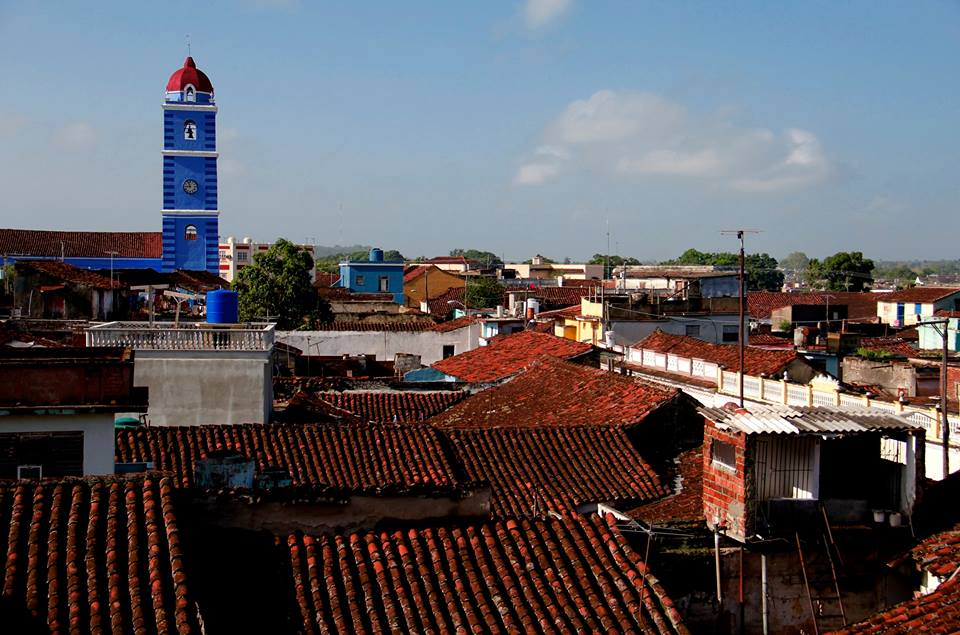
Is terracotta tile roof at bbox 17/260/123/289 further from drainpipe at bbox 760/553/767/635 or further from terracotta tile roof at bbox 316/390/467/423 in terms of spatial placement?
drainpipe at bbox 760/553/767/635

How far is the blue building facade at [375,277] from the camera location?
67562 mm

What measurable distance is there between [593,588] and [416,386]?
15539 mm

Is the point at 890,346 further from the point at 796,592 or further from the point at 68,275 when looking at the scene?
the point at 796,592

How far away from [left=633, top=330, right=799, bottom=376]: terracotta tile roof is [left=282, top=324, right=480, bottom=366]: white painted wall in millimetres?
Result: 9337

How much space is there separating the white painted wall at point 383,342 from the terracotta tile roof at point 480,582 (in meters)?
24.7

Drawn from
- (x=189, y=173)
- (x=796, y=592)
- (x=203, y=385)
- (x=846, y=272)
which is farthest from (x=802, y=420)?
(x=846, y=272)

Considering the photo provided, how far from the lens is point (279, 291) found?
41.3 m

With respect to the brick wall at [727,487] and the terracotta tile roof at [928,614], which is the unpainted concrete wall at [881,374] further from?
the terracotta tile roof at [928,614]

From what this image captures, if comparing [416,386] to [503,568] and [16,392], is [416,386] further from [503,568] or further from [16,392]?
[503,568]

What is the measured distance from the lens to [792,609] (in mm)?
8430

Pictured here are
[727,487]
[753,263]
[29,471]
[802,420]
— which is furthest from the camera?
[753,263]

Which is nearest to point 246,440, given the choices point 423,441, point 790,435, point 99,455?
point 423,441

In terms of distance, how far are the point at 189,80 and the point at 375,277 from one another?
17152 millimetres

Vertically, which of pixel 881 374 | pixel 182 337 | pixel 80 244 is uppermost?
pixel 80 244
